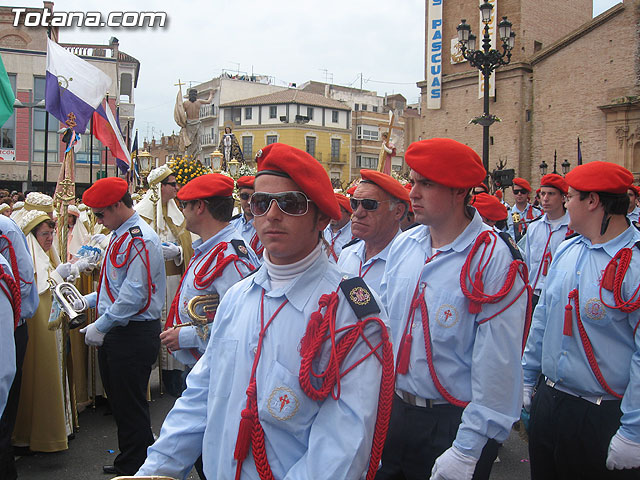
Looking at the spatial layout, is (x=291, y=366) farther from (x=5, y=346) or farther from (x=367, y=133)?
(x=367, y=133)

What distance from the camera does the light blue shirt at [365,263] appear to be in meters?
3.89

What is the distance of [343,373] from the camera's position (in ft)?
6.11

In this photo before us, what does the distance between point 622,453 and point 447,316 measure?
107 cm

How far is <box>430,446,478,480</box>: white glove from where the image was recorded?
2439 millimetres

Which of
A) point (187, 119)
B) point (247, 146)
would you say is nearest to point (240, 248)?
point (187, 119)

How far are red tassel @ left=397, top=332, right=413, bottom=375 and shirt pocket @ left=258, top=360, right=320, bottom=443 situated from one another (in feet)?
3.23

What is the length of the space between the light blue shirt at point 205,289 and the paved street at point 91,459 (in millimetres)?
1742

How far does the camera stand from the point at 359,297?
77.0 inches

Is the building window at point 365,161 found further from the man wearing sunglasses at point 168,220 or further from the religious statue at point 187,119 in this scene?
the man wearing sunglasses at point 168,220

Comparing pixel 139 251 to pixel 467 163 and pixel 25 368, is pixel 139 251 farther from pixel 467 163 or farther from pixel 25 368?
pixel 467 163

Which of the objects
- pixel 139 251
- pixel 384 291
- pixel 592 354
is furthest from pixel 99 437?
pixel 592 354

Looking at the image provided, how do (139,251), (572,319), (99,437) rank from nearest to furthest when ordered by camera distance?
(572,319) < (139,251) < (99,437)

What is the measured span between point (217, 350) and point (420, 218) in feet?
4.43

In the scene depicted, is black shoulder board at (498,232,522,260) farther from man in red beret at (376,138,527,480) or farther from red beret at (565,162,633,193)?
red beret at (565,162,633,193)
